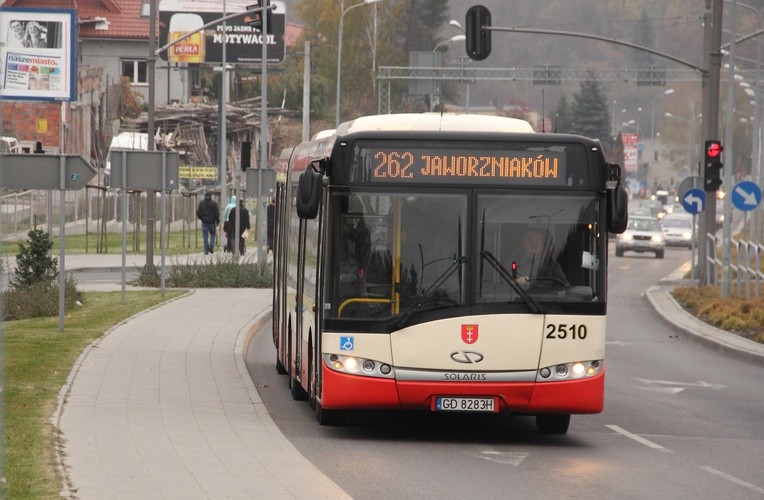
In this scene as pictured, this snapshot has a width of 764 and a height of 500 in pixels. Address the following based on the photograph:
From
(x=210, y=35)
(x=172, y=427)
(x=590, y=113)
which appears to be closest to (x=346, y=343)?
(x=172, y=427)

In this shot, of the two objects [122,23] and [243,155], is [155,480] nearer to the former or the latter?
[243,155]

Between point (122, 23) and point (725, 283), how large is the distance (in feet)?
221

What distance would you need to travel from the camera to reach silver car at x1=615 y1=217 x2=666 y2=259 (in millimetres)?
56875

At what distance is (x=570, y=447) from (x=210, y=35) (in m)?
68.6

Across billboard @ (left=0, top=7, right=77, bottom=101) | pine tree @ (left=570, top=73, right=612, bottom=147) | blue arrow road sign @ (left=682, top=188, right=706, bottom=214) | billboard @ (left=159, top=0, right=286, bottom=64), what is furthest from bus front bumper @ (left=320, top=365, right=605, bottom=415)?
pine tree @ (left=570, top=73, right=612, bottom=147)

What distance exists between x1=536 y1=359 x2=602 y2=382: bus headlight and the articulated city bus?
11 millimetres

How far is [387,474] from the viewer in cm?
1012

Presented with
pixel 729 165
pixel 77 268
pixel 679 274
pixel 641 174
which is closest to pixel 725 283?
pixel 729 165

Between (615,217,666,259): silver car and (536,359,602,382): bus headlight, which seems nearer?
(536,359,602,382): bus headlight

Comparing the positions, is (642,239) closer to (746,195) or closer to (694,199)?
(694,199)

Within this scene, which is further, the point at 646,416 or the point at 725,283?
the point at 725,283

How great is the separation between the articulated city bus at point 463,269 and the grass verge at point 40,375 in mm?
2398

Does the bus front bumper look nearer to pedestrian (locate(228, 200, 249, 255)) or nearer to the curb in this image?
the curb

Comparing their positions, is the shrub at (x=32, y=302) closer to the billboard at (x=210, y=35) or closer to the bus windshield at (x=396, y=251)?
the bus windshield at (x=396, y=251)
